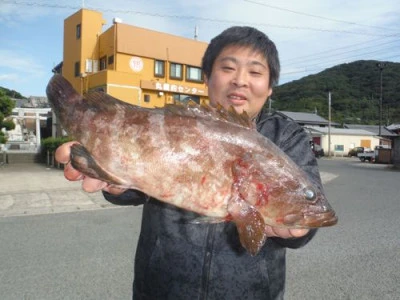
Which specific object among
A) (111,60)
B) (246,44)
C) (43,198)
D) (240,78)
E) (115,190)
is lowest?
(43,198)

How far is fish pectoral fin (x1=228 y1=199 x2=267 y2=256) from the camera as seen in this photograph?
1.81 meters

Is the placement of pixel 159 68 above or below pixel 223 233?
above

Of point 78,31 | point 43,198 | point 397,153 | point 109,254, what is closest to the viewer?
point 109,254

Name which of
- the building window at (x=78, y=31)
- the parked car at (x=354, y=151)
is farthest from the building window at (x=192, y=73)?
the parked car at (x=354, y=151)

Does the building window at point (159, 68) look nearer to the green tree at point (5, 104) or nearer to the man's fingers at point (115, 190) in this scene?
the green tree at point (5, 104)

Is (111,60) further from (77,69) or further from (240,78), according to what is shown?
(240,78)

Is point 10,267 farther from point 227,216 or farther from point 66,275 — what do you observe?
point 227,216

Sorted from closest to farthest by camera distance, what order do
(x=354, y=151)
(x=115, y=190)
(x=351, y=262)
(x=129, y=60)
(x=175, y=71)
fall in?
(x=115, y=190) → (x=351, y=262) → (x=129, y=60) → (x=175, y=71) → (x=354, y=151)

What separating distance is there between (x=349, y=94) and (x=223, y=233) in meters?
99.8

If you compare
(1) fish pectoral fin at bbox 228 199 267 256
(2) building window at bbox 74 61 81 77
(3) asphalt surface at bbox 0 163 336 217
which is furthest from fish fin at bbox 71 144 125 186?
(2) building window at bbox 74 61 81 77

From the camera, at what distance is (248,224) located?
1811 mm

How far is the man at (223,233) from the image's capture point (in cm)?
222

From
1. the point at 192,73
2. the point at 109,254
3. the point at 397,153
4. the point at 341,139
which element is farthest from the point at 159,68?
the point at 341,139

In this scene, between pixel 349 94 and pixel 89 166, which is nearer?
pixel 89 166
